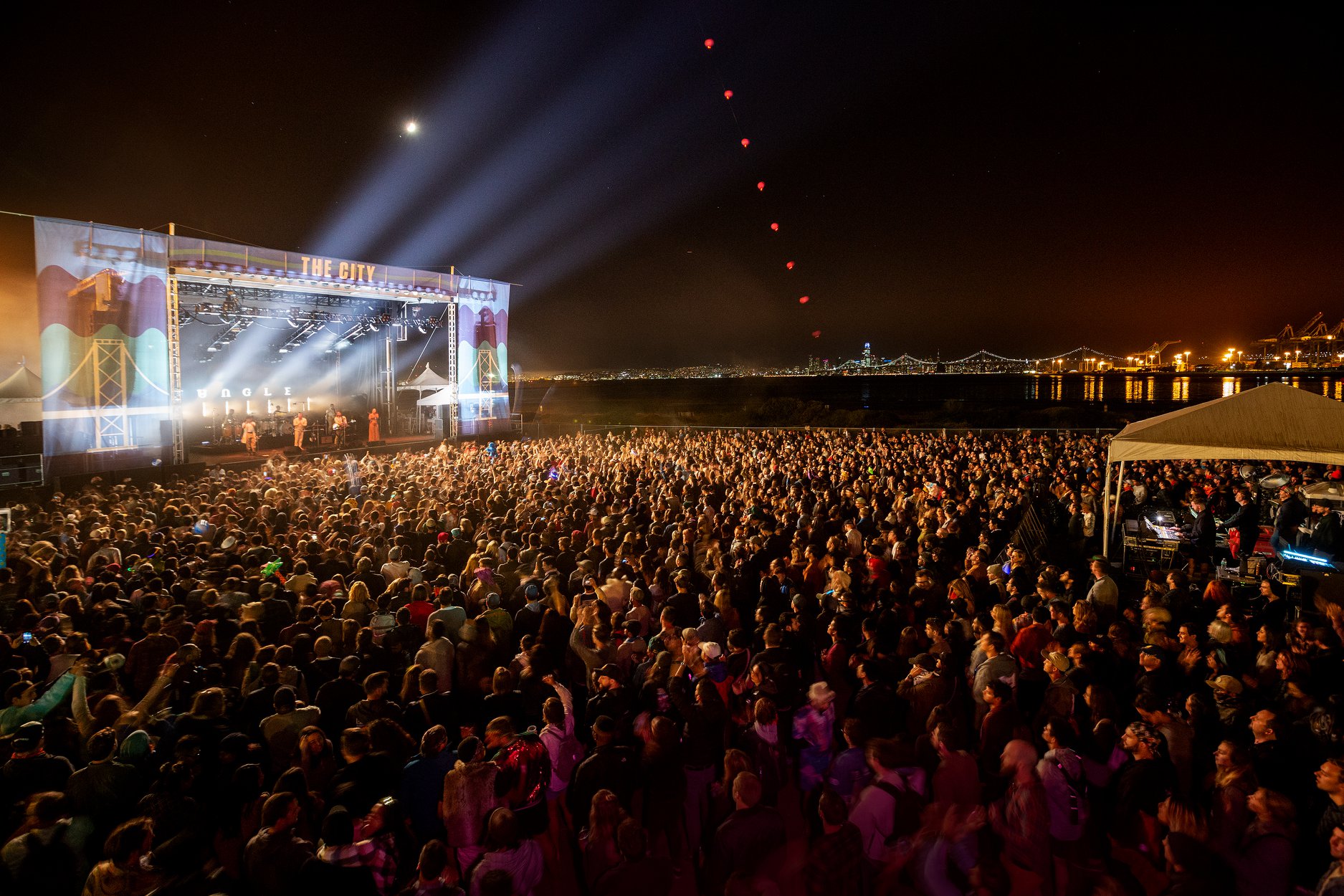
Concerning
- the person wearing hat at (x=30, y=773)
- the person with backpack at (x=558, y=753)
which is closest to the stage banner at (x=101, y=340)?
the person wearing hat at (x=30, y=773)

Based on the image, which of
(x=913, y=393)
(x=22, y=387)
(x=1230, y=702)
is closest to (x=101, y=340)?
(x=22, y=387)

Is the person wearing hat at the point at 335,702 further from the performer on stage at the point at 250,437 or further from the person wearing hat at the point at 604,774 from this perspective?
the performer on stage at the point at 250,437

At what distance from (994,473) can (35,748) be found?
13.5 m

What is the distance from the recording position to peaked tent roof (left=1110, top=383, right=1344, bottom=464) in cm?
756

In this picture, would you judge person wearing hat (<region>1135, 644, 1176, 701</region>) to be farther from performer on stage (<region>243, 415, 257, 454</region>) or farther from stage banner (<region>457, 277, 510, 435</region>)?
performer on stage (<region>243, 415, 257, 454</region>)

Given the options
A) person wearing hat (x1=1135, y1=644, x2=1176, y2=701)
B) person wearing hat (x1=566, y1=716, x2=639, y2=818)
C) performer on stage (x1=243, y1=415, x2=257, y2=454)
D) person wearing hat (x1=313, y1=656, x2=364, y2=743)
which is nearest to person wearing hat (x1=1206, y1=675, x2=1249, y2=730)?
person wearing hat (x1=1135, y1=644, x2=1176, y2=701)

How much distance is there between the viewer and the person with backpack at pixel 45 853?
2.79 meters

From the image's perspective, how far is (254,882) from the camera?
2.77 meters

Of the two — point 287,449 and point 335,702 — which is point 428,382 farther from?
point 335,702

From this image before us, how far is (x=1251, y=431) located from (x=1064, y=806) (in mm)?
7317

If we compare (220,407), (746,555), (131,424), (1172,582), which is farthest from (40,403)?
(1172,582)

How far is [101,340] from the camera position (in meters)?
14.9

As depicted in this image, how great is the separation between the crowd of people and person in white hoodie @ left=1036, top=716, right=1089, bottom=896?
1 centimetres

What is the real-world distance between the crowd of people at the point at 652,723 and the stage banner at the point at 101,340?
9.04m
